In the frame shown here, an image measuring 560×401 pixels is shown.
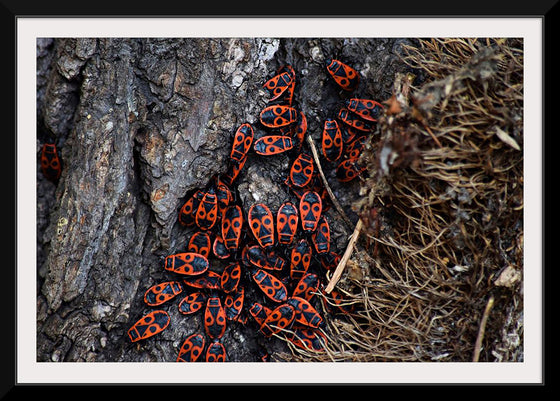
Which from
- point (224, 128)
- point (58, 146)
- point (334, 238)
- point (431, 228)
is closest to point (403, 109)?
point (431, 228)

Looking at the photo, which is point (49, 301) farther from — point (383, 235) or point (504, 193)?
point (504, 193)

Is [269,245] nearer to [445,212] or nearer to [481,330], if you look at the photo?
[445,212]

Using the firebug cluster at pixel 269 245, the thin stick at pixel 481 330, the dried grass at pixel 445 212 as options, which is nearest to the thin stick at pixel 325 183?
the firebug cluster at pixel 269 245

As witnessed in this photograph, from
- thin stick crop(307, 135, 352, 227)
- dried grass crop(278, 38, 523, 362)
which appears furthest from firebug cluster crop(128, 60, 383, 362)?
dried grass crop(278, 38, 523, 362)

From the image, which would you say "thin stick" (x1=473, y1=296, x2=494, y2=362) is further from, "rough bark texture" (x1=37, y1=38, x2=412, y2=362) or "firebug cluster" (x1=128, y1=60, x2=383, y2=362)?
"rough bark texture" (x1=37, y1=38, x2=412, y2=362)

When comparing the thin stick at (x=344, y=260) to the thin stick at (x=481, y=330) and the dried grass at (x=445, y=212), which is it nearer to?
the dried grass at (x=445, y=212)

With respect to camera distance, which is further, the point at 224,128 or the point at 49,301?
the point at 224,128
